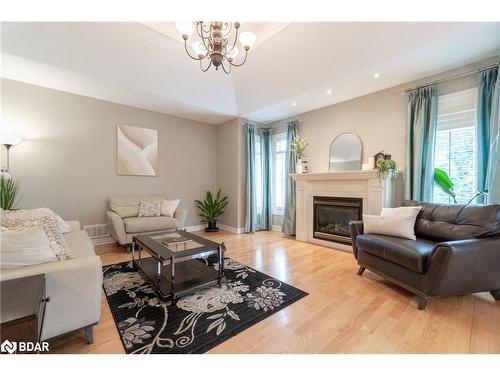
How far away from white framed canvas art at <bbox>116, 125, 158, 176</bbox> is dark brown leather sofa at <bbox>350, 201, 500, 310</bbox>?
4083mm

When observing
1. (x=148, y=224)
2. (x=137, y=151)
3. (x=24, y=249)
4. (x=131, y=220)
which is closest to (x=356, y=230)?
(x=24, y=249)

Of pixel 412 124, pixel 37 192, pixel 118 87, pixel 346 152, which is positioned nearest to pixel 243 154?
pixel 346 152

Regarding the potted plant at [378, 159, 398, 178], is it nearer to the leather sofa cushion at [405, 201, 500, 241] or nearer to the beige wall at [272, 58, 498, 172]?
the beige wall at [272, 58, 498, 172]

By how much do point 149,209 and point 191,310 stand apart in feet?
8.56

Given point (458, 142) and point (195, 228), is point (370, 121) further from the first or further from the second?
point (195, 228)

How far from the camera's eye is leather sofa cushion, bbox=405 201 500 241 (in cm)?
201

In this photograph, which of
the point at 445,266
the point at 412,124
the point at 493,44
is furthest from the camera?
the point at 412,124

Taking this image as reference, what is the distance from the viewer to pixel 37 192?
3365 mm

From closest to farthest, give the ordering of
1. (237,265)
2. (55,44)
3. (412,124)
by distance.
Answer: (55,44), (237,265), (412,124)

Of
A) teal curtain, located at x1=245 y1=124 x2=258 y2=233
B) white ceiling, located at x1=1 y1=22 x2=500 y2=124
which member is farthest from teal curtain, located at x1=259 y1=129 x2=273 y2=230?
white ceiling, located at x1=1 y1=22 x2=500 y2=124

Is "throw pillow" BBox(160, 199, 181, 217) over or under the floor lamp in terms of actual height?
under

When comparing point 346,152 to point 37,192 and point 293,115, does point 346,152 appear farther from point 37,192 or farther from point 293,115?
point 37,192

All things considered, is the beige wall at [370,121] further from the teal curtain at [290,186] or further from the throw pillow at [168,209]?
the throw pillow at [168,209]
